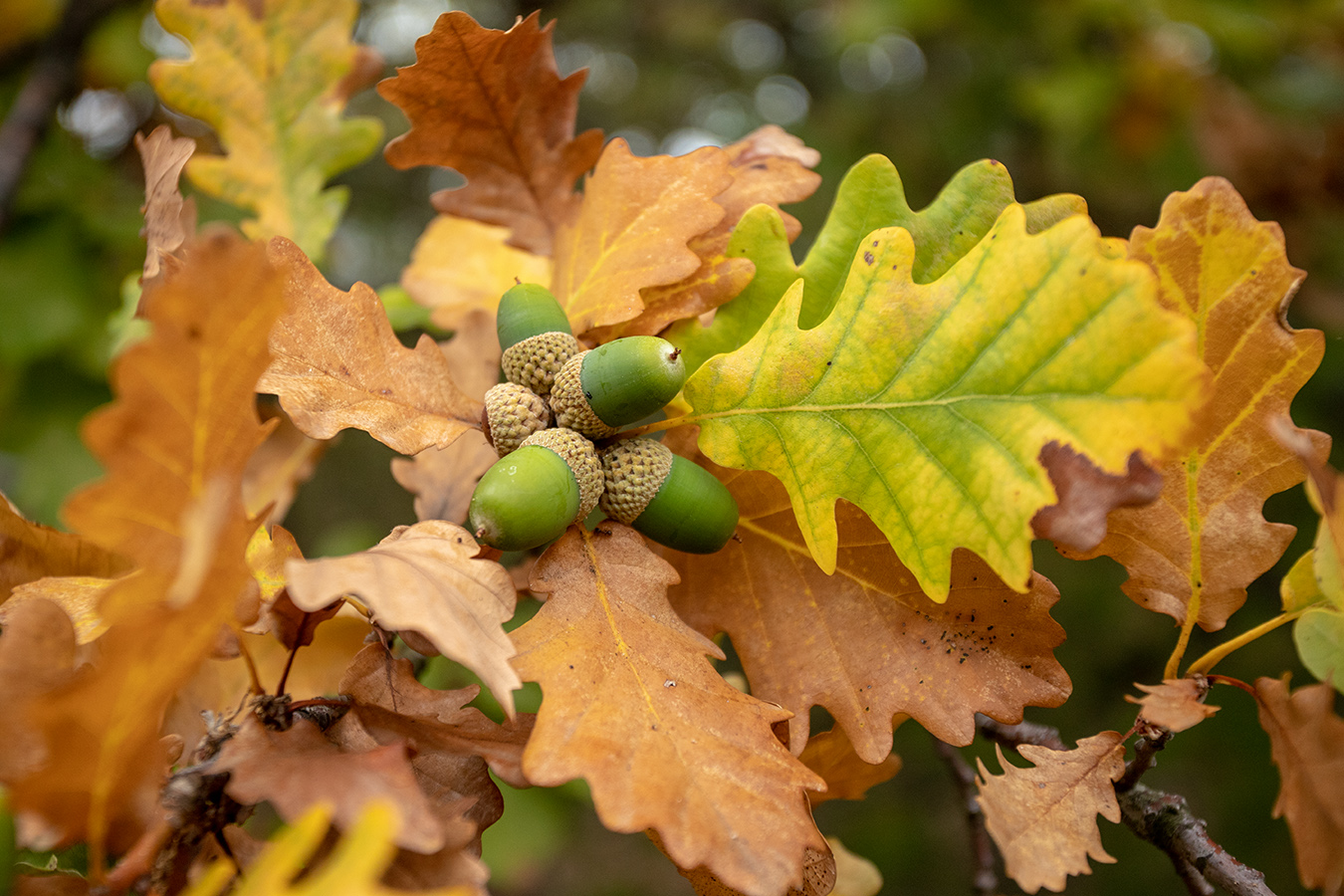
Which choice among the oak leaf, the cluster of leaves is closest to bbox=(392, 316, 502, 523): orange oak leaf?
the cluster of leaves

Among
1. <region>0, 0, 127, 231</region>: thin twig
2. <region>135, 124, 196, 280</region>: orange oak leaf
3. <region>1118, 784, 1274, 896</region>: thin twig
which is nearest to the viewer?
<region>1118, 784, 1274, 896</region>: thin twig

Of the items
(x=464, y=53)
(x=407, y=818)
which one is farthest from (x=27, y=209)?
(x=407, y=818)

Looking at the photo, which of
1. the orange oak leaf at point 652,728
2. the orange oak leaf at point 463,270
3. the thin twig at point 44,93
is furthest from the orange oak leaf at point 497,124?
the thin twig at point 44,93

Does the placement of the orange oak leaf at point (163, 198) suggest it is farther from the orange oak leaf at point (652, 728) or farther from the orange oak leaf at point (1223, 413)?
the orange oak leaf at point (1223, 413)

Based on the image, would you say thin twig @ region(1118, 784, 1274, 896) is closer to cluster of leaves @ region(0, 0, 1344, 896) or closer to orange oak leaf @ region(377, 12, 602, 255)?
cluster of leaves @ region(0, 0, 1344, 896)

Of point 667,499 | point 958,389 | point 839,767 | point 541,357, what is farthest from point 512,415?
point 839,767

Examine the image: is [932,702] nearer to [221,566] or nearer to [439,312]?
[221,566]
